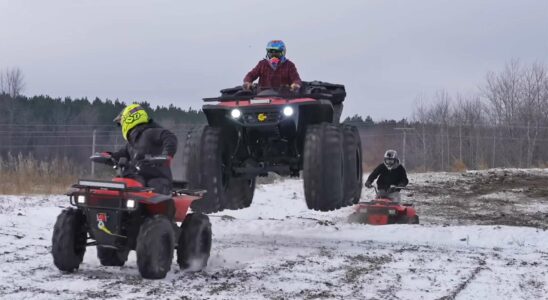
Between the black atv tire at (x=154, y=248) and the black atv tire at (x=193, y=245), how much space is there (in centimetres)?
59

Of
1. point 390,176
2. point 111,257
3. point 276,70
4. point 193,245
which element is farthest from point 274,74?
point 390,176

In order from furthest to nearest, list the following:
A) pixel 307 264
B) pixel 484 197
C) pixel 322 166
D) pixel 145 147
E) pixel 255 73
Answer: pixel 484 197 → pixel 255 73 → pixel 322 166 → pixel 307 264 → pixel 145 147

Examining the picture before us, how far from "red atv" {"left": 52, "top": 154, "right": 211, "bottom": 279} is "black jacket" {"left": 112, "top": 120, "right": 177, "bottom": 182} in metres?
0.13

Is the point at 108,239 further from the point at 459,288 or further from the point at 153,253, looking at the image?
the point at 459,288

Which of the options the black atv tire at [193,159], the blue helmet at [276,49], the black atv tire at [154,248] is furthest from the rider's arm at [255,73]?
the black atv tire at [154,248]

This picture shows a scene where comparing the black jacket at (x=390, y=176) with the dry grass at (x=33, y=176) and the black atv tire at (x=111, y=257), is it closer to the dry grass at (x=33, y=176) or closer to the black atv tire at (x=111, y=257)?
the black atv tire at (x=111, y=257)

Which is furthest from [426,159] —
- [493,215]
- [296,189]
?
[493,215]

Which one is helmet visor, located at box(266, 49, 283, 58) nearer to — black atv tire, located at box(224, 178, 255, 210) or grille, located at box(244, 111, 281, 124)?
grille, located at box(244, 111, 281, 124)

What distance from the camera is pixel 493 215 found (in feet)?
55.5

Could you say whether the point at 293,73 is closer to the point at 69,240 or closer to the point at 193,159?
the point at 193,159

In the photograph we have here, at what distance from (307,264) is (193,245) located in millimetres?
1503

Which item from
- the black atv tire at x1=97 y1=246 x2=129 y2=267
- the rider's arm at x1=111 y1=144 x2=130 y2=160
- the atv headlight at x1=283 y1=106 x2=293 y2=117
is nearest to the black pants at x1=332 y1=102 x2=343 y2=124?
the atv headlight at x1=283 y1=106 x2=293 y2=117

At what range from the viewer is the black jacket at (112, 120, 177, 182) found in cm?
723

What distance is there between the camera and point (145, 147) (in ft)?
24.2
